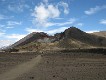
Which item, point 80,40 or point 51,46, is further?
point 80,40

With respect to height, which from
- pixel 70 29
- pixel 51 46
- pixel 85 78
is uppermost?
pixel 70 29

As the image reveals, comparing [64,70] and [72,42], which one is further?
[72,42]

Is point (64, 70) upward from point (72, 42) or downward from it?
downward

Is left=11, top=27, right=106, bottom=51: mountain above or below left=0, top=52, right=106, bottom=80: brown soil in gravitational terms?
above

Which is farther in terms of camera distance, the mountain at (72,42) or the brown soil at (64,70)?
the mountain at (72,42)

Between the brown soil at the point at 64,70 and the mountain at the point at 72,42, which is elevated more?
the mountain at the point at 72,42

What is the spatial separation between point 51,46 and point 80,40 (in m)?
16.6

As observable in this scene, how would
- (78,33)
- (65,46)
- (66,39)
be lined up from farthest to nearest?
1. (78,33)
2. (66,39)
3. (65,46)

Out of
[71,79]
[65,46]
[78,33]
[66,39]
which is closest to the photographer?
[71,79]

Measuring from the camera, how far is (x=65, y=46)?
10975 cm

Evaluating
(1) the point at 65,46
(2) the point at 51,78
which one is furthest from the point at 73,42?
(2) the point at 51,78

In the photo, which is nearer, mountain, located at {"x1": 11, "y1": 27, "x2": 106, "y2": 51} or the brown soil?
the brown soil

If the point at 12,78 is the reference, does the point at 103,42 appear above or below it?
above

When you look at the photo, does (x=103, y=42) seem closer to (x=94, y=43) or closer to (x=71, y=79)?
(x=94, y=43)
